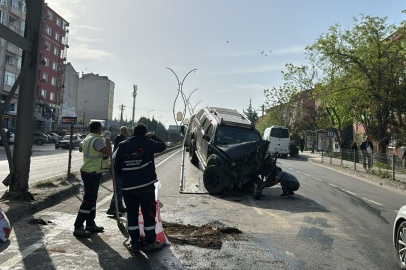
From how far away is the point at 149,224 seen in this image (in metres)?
5.15

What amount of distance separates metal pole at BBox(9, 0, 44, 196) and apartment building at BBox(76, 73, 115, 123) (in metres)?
95.6

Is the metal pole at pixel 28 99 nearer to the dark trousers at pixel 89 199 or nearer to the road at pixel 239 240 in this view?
the road at pixel 239 240

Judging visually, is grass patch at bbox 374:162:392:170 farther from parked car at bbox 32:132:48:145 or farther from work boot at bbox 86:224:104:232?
parked car at bbox 32:132:48:145

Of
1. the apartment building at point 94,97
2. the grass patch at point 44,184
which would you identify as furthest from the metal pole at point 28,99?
the apartment building at point 94,97

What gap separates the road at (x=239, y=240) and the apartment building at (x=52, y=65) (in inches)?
2163

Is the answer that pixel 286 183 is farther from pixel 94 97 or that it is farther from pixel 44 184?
pixel 94 97

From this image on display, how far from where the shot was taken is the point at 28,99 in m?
7.95

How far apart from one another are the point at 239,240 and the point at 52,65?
210ft

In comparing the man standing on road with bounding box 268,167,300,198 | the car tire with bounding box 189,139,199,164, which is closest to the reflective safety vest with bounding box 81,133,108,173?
the man standing on road with bounding box 268,167,300,198

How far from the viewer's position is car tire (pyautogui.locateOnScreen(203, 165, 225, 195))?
10289 mm

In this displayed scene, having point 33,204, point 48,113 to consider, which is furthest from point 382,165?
point 48,113

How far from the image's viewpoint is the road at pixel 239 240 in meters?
4.62

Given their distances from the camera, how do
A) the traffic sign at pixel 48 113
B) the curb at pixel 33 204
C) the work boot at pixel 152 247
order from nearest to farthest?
the work boot at pixel 152 247
the curb at pixel 33 204
the traffic sign at pixel 48 113

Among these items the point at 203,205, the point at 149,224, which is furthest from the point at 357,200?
the point at 149,224
